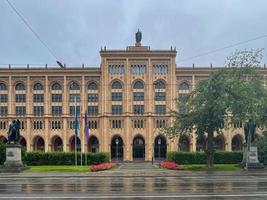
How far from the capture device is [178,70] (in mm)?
90938

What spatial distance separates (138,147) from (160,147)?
4981 millimetres

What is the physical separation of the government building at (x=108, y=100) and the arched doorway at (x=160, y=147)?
0.74 feet

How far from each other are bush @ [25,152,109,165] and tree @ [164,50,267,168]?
12.9 m

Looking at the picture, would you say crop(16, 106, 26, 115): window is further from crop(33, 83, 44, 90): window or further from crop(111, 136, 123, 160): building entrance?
crop(111, 136, 123, 160): building entrance

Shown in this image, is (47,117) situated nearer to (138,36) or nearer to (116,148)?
(116,148)

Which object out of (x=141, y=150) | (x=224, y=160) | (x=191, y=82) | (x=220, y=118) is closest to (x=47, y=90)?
(x=141, y=150)

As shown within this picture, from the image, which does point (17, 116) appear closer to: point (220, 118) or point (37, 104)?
point (37, 104)

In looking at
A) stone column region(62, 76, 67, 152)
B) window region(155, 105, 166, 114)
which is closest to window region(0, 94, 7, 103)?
stone column region(62, 76, 67, 152)

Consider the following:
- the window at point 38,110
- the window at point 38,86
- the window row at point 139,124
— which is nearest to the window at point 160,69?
the window row at point 139,124

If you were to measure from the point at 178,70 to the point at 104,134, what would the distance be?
21994 mm

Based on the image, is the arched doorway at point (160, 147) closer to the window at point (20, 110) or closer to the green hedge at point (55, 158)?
the window at point (20, 110)

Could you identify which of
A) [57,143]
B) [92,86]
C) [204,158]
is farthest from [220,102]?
[57,143]

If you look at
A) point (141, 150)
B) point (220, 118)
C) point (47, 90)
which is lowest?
point (141, 150)

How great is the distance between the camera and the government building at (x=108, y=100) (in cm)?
8881
